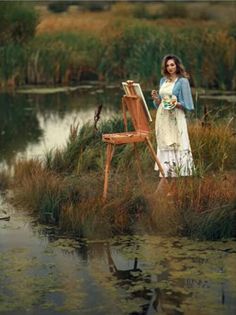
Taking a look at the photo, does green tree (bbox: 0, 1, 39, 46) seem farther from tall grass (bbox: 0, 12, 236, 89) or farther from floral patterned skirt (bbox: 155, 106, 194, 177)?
floral patterned skirt (bbox: 155, 106, 194, 177)

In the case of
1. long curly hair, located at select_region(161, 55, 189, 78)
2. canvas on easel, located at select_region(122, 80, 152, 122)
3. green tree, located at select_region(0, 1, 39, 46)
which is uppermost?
green tree, located at select_region(0, 1, 39, 46)

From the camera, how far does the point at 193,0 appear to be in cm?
4794

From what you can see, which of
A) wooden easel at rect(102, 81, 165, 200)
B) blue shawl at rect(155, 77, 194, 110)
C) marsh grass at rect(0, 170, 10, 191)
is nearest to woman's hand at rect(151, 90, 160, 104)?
blue shawl at rect(155, 77, 194, 110)

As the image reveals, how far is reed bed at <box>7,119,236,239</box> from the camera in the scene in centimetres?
841

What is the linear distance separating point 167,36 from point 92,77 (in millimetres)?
3360

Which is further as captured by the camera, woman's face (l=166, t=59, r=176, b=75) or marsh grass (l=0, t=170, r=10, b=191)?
marsh grass (l=0, t=170, r=10, b=191)

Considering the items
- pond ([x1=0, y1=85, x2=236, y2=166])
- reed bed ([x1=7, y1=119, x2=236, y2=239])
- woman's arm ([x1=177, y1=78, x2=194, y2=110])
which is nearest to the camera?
reed bed ([x1=7, y1=119, x2=236, y2=239])

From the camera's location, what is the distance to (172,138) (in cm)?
946

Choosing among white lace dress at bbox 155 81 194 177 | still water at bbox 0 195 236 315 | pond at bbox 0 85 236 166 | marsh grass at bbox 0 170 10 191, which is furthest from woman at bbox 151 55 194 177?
pond at bbox 0 85 236 166

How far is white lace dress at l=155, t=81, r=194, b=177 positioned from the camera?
9.40 meters

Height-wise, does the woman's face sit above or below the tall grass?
below

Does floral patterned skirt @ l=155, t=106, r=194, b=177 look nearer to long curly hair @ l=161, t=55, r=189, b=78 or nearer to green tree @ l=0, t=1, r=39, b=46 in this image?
long curly hair @ l=161, t=55, r=189, b=78

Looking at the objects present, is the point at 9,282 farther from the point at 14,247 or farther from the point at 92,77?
the point at 92,77

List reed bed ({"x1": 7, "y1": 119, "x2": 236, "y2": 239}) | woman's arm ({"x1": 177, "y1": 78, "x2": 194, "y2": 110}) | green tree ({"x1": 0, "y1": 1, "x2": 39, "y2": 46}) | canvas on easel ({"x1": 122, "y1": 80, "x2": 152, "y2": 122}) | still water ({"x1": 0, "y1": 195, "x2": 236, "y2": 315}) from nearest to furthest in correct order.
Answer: still water ({"x1": 0, "y1": 195, "x2": 236, "y2": 315}) < reed bed ({"x1": 7, "y1": 119, "x2": 236, "y2": 239}) < canvas on easel ({"x1": 122, "y1": 80, "x2": 152, "y2": 122}) < woman's arm ({"x1": 177, "y1": 78, "x2": 194, "y2": 110}) < green tree ({"x1": 0, "y1": 1, "x2": 39, "y2": 46})
